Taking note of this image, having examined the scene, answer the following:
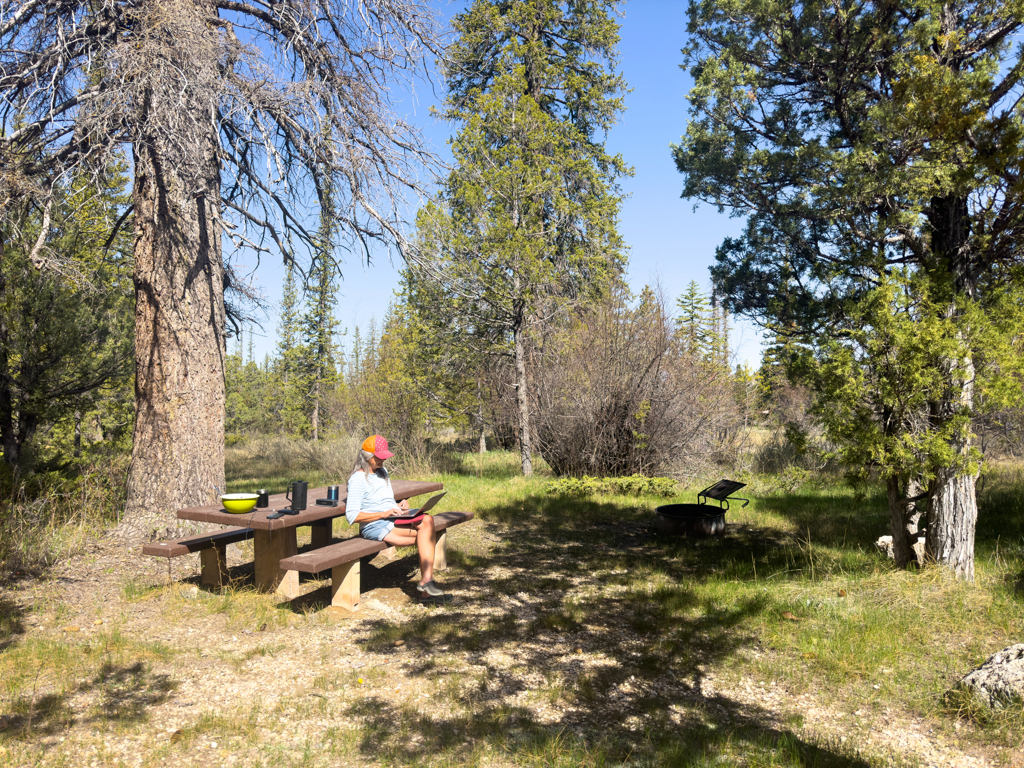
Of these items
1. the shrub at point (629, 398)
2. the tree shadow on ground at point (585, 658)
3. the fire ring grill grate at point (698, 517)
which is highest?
the shrub at point (629, 398)

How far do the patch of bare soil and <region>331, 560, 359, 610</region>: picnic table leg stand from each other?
11 centimetres

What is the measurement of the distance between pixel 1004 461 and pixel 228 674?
1568 centimetres

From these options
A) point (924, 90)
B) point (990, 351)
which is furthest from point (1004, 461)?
point (924, 90)

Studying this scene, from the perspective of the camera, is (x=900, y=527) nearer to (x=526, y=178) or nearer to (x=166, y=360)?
(x=166, y=360)

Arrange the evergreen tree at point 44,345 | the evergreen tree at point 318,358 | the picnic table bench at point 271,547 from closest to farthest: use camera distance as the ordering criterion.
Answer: the picnic table bench at point 271,547
the evergreen tree at point 44,345
the evergreen tree at point 318,358

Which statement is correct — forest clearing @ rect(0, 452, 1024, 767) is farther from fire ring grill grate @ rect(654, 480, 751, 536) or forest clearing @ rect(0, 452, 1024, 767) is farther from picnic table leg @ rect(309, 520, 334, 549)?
fire ring grill grate @ rect(654, 480, 751, 536)

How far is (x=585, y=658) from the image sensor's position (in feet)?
14.1

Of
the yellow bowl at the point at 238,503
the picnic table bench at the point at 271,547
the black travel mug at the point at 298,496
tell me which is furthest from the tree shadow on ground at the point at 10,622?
the black travel mug at the point at 298,496

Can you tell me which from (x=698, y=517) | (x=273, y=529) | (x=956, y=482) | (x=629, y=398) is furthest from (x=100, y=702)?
(x=629, y=398)

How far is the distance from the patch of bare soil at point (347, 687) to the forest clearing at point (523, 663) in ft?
0.05

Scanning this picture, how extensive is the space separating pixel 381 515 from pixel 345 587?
2.26 feet

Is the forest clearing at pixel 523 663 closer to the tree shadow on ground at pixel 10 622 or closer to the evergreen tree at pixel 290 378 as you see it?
the tree shadow on ground at pixel 10 622

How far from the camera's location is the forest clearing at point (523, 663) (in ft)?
10.3

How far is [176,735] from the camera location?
3.14 metres
